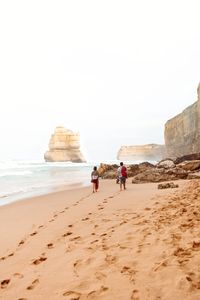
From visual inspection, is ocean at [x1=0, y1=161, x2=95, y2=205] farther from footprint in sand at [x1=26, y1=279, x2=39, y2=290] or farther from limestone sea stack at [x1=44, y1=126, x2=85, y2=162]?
limestone sea stack at [x1=44, y1=126, x2=85, y2=162]

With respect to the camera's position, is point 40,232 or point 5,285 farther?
point 40,232

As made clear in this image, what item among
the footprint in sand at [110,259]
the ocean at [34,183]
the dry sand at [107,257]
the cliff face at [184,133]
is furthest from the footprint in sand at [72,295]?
the cliff face at [184,133]

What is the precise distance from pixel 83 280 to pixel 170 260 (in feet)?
4.37

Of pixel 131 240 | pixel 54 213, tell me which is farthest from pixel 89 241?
pixel 54 213

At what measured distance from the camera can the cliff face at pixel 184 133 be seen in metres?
72.0

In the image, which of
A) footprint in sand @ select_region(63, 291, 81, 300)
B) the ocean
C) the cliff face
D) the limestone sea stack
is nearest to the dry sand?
footprint in sand @ select_region(63, 291, 81, 300)

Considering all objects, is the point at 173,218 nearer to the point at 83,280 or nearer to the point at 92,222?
the point at 92,222

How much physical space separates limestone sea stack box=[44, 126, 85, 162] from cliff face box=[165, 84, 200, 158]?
5223 centimetres

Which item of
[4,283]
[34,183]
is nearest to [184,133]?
[34,183]

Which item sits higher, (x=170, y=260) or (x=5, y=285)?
(x=170, y=260)

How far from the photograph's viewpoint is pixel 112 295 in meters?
3.98

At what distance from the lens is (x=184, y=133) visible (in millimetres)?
83500

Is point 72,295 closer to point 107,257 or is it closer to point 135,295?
point 135,295

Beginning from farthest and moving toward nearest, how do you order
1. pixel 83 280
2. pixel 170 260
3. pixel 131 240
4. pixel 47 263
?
pixel 131 240, pixel 47 263, pixel 170 260, pixel 83 280
